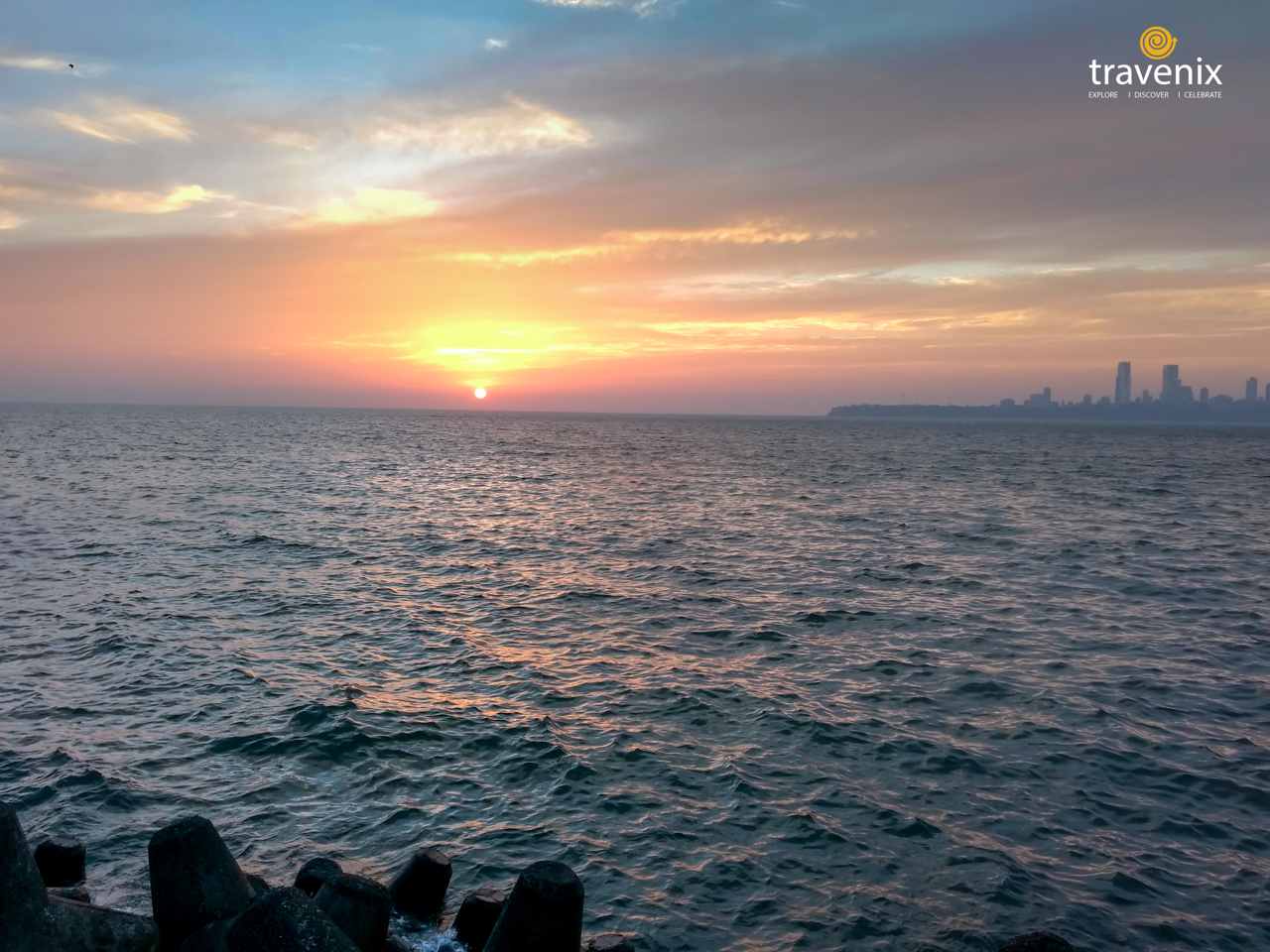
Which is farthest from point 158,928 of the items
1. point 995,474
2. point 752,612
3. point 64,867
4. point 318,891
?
point 995,474

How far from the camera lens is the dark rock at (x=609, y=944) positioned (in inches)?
368

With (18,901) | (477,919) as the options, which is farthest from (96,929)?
(477,919)

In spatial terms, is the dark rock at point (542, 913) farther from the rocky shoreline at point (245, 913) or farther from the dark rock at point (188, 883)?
the dark rock at point (188, 883)

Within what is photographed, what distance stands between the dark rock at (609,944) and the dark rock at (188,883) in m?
4.13

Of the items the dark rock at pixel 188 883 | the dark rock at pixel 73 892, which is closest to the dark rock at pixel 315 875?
the dark rock at pixel 188 883

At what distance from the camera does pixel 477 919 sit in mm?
10234

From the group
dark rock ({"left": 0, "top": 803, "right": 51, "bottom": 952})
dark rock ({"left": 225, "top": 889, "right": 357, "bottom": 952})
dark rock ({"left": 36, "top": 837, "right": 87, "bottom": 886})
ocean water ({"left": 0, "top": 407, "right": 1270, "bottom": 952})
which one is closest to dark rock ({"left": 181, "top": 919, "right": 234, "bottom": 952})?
dark rock ({"left": 225, "top": 889, "right": 357, "bottom": 952})

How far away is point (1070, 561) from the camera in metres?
41.0

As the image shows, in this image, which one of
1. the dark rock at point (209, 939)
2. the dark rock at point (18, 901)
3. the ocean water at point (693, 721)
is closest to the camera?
the dark rock at point (18, 901)

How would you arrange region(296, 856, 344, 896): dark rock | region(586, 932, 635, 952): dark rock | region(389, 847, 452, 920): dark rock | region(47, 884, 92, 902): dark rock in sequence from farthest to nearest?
region(389, 847, 452, 920): dark rock → region(47, 884, 92, 902): dark rock → region(296, 856, 344, 896): dark rock → region(586, 932, 635, 952): dark rock

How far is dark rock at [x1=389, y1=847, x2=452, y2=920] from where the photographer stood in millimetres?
11039

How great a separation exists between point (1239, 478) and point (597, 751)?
112372mm

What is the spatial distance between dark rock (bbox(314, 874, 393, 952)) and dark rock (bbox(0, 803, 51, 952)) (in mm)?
2608

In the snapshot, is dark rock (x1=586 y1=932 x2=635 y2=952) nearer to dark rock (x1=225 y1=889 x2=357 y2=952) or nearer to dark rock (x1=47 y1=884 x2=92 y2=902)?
dark rock (x1=225 y1=889 x2=357 y2=952)
